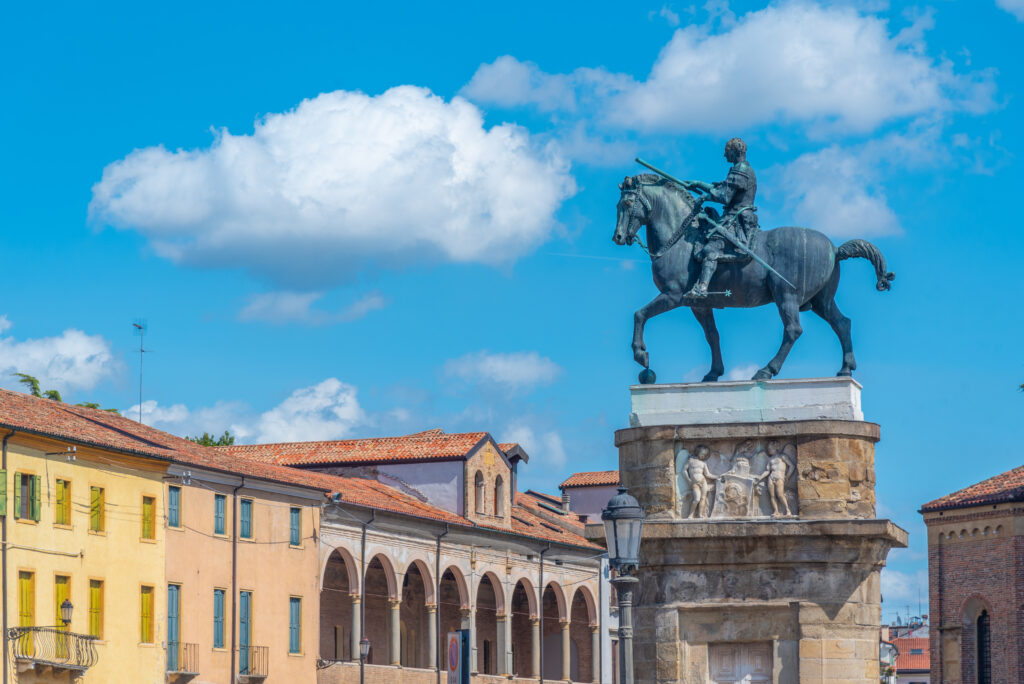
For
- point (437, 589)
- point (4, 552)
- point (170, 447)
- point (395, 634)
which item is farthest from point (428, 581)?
point (4, 552)

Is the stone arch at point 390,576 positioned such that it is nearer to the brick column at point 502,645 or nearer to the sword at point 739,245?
the brick column at point 502,645

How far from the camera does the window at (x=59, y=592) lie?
51.6 m

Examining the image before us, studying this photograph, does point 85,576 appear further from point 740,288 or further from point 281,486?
point 740,288

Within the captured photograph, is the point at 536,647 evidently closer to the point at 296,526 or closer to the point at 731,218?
the point at 296,526

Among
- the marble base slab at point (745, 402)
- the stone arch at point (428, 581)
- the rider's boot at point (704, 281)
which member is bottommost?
the stone arch at point (428, 581)

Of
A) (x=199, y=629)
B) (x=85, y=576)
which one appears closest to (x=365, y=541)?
(x=199, y=629)

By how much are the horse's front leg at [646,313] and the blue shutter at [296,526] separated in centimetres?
4166

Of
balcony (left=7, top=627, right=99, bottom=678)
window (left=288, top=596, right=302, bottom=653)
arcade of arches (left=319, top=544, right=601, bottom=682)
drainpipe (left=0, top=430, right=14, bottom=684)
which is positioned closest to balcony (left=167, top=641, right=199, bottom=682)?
balcony (left=7, top=627, right=99, bottom=678)

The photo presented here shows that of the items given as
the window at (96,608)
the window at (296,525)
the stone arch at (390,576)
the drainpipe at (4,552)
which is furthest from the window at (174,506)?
the stone arch at (390,576)

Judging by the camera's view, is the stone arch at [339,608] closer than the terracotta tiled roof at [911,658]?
Yes

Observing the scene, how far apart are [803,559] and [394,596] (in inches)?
1877

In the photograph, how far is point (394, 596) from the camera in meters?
67.1

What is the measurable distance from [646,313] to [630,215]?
113 centimetres

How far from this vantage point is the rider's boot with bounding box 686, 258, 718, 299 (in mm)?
21516
